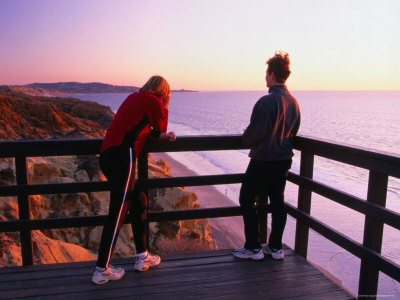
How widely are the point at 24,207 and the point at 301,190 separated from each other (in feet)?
8.41

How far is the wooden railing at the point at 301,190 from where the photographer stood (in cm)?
254

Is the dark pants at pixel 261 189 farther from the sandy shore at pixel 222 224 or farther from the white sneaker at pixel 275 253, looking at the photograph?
the sandy shore at pixel 222 224

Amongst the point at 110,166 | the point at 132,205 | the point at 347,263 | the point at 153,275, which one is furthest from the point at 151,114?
the point at 347,263

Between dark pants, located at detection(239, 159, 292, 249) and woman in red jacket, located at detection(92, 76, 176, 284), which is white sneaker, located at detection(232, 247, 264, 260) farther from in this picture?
woman in red jacket, located at detection(92, 76, 176, 284)

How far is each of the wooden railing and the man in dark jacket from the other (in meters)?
0.29

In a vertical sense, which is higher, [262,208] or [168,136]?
[168,136]

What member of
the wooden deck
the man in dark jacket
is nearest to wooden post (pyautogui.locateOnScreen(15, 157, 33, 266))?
the wooden deck

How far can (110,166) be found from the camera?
2844 millimetres

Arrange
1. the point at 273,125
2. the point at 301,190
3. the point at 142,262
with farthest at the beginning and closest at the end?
the point at 301,190, the point at 142,262, the point at 273,125

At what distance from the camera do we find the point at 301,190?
11.5ft

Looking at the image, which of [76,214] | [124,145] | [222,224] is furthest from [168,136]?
[222,224]

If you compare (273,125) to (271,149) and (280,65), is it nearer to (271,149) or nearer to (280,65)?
(271,149)

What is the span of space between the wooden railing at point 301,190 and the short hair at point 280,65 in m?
0.67

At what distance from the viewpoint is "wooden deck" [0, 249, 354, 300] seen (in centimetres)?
277
